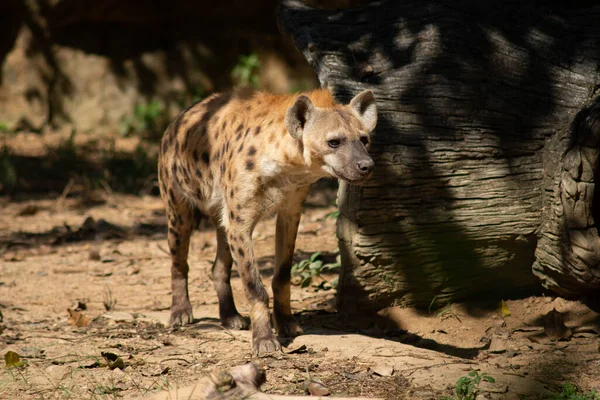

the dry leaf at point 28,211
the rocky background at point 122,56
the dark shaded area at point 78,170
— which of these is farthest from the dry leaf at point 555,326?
the rocky background at point 122,56

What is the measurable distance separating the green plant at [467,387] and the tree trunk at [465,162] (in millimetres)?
1529

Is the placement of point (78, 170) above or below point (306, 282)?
below

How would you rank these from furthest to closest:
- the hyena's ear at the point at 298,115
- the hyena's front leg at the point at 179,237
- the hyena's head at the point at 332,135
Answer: the hyena's front leg at the point at 179,237 → the hyena's ear at the point at 298,115 → the hyena's head at the point at 332,135

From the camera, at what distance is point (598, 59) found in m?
5.67

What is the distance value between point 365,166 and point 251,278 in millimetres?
1198

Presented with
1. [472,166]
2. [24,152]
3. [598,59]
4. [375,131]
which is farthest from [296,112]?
[24,152]

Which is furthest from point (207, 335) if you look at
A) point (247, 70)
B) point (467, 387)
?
point (247, 70)

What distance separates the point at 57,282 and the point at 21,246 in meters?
1.24

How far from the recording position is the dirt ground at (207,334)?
172 inches

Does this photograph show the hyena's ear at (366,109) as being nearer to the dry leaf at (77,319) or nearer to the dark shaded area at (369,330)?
the dark shaded area at (369,330)

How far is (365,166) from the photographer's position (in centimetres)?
469

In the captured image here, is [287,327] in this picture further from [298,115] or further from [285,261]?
[298,115]

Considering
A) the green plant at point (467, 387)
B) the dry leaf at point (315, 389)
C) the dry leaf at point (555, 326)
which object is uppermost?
the green plant at point (467, 387)

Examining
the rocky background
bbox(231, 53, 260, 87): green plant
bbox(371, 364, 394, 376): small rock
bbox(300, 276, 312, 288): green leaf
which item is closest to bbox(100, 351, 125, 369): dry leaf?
bbox(371, 364, 394, 376): small rock
